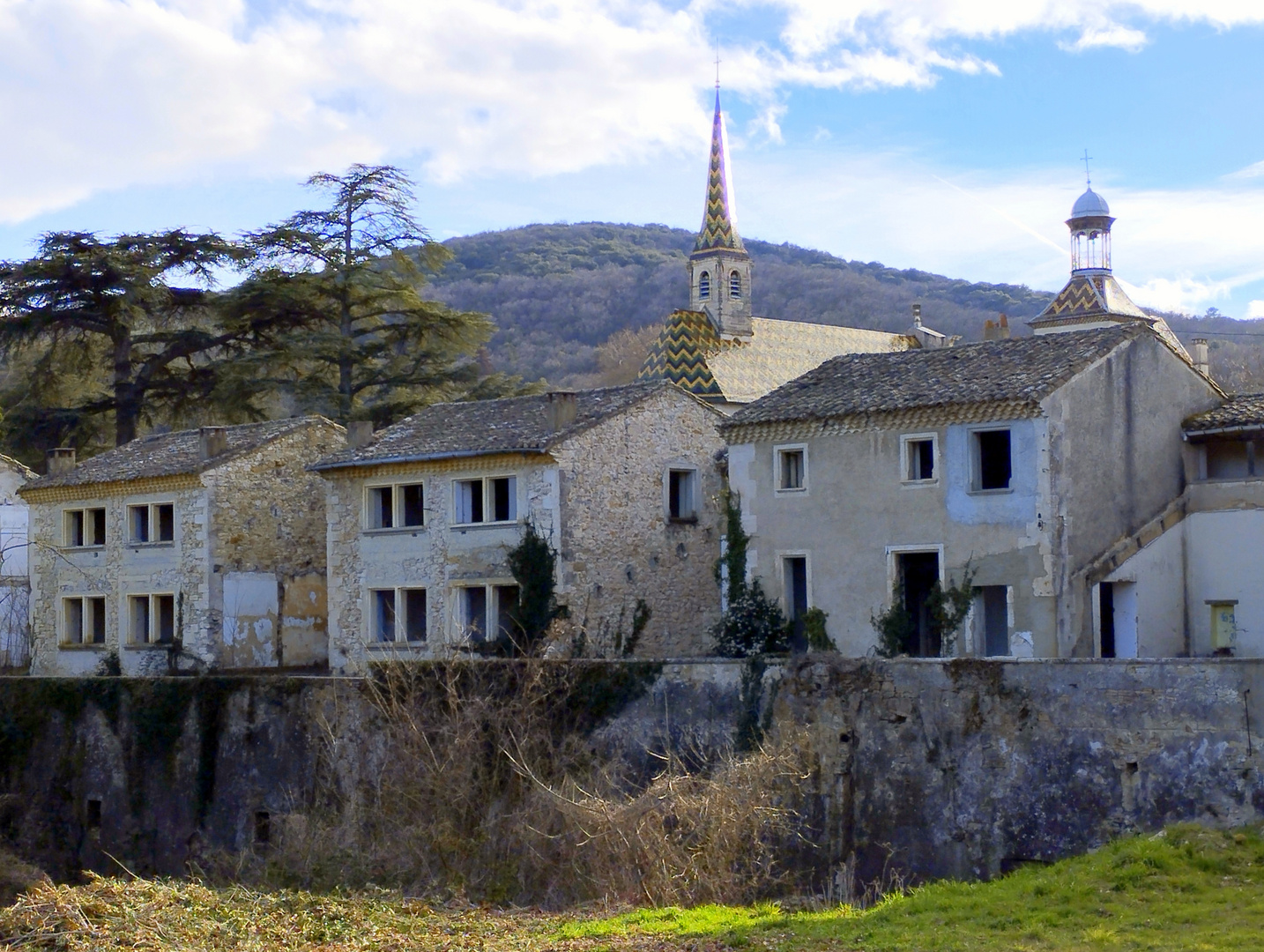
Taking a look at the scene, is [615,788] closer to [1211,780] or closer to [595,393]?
[1211,780]

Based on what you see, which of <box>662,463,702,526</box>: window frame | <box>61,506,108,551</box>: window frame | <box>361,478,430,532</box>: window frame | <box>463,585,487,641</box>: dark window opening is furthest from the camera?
<box>61,506,108,551</box>: window frame

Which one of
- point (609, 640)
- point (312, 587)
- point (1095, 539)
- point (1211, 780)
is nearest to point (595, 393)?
point (609, 640)

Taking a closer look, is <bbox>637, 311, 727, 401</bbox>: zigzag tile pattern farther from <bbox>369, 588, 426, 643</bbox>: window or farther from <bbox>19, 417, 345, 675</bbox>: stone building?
<bbox>369, 588, 426, 643</bbox>: window

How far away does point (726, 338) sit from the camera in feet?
159

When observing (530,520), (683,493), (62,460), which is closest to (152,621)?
(62,460)

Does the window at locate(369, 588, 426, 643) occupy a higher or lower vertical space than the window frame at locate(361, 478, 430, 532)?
lower

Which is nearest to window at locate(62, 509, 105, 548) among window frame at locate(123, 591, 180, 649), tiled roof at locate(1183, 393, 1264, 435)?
window frame at locate(123, 591, 180, 649)

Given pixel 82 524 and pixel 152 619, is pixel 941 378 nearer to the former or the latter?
pixel 152 619

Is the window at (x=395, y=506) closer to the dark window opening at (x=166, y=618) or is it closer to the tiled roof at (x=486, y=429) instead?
the tiled roof at (x=486, y=429)

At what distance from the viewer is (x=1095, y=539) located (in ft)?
85.5

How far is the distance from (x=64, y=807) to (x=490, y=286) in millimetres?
78991

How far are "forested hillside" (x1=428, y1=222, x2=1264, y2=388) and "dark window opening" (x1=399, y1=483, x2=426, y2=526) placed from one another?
4141 centimetres

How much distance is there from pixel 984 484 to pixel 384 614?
12643mm

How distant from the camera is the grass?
1473 centimetres
